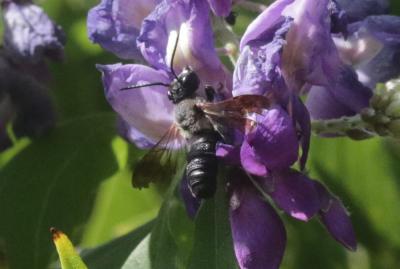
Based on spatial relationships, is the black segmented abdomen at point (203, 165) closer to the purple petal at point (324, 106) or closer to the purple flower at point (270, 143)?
the purple flower at point (270, 143)

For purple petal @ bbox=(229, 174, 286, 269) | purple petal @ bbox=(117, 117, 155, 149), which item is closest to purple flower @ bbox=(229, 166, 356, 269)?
purple petal @ bbox=(229, 174, 286, 269)

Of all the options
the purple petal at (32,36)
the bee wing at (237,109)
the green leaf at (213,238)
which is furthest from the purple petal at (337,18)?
the purple petal at (32,36)

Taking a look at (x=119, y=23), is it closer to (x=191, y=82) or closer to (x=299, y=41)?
(x=191, y=82)

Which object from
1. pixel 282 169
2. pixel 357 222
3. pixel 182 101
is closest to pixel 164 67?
pixel 182 101

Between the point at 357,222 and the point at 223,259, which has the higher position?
the point at 223,259

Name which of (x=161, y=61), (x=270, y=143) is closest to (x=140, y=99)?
(x=161, y=61)

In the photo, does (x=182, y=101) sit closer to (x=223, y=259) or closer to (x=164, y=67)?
(x=164, y=67)

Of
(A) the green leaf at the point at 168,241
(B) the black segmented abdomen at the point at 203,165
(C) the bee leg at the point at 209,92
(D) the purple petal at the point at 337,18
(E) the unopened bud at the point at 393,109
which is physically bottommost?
(A) the green leaf at the point at 168,241
